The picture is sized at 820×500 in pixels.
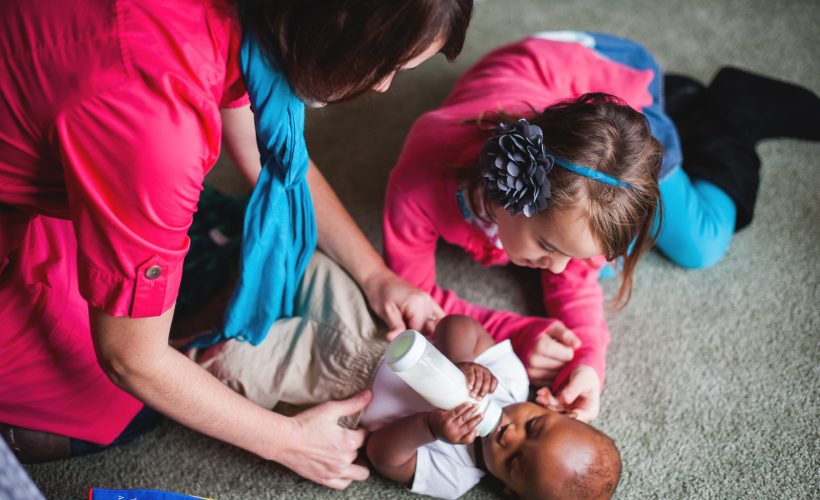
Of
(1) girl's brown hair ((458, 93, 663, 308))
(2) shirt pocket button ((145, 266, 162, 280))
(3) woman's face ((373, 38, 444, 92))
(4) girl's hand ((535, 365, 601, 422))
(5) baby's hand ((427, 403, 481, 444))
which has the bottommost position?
(4) girl's hand ((535, 365, 601, 422))

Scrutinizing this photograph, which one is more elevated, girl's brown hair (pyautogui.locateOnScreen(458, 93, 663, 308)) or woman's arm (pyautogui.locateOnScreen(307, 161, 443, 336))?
girl's brown hair (pyautogui.locateOnScreen(458, 93, 663, 308))

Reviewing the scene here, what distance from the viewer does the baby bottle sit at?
0.87 meters

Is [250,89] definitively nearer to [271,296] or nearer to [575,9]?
[271,296]

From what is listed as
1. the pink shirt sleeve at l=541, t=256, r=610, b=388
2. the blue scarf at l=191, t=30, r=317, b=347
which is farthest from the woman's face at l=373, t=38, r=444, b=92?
the pink shirt sleeve at l=541, t=256, r=610, b=388

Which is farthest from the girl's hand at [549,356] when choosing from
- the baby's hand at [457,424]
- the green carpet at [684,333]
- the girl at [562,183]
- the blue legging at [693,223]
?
the blue legging at [693,223]

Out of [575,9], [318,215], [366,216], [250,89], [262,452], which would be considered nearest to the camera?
[250,89]

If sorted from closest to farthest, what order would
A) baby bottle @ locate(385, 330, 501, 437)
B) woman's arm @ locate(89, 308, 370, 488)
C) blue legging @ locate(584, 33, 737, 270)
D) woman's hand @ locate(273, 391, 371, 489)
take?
woman's arm @ locate(89, 308, 370, 488) → baby bottle @ locate(385, 330, 501, 437) → woman's hand @ locate(273, 391, 371, 489) → blue legging @ locate(584, 33, 737, 270)

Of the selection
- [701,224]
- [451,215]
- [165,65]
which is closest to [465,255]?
[451,215]

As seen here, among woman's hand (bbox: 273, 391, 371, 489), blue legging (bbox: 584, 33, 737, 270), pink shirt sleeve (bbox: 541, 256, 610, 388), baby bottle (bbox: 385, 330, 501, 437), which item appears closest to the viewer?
baby bottle (bbox: 385, 330, 501, 437)

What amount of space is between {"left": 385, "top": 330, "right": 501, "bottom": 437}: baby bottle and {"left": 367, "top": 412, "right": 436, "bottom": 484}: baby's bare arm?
0.20ft

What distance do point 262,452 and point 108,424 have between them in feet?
0.92

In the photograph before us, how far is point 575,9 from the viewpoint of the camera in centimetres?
189

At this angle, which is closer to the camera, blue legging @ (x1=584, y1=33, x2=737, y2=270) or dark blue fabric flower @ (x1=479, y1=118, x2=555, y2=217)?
dark blue fabric flower @ (x1=479, y1=118, x2=555, y2=217)

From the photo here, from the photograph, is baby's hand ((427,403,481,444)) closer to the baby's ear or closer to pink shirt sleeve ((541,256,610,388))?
the baby's ear
